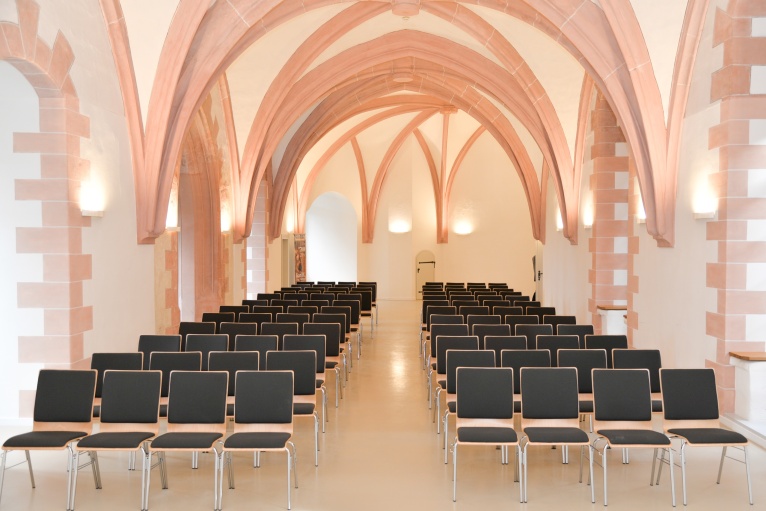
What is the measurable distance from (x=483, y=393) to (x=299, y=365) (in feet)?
6.13

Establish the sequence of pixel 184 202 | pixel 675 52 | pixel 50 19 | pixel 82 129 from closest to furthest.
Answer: pixel 50 19 → pixel 82 129 → pixel 675 52 → pixel 184 202

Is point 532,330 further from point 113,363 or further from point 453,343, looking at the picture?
point 113,363

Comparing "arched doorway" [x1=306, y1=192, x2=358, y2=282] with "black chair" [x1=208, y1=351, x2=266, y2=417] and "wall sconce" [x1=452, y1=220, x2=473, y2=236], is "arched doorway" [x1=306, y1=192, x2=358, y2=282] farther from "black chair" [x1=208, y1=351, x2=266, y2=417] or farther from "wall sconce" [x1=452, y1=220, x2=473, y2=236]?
"black chair" [x1=208, y1=351, x2=266, y2=417]

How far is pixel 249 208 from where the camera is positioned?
15.5 m

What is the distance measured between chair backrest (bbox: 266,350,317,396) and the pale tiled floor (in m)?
0.55

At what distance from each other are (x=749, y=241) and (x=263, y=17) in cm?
685

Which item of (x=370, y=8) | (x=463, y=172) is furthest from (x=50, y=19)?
(x=463, y=172)

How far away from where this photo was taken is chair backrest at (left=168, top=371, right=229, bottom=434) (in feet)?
18.3

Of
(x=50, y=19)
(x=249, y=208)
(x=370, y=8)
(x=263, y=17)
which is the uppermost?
(x=370, y=8)

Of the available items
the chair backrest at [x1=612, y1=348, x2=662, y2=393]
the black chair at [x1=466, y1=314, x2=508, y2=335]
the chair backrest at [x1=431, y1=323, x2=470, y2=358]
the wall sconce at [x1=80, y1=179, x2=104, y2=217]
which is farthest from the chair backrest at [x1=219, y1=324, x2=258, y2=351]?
the chair backrest at [x1=612, y1=348, x2=662, y2=393]

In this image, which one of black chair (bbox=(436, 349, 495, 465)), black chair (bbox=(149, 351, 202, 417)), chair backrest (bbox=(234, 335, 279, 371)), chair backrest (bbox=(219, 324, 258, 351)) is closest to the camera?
black chair (bbox=(149, 351, 202, 417))

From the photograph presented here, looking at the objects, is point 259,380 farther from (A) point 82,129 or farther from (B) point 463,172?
(B) point 463,172

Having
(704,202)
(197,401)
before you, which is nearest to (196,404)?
(197,401)

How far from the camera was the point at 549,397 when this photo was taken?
19.0 ft
